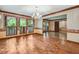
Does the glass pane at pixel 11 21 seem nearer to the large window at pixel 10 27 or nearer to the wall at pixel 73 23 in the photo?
the large window at pixel 10 27

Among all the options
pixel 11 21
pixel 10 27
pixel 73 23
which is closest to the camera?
pixel 10 27

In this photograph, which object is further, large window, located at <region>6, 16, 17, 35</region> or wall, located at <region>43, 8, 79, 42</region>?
wall, located at <region>43, 8, 79, 42</region>

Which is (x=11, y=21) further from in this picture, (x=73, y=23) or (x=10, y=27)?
(x=73, y=23)

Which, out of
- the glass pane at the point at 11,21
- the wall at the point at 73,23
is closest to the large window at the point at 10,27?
the glass pane at the point at 11,21

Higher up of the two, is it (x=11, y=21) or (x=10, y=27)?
(x=11, y=21)

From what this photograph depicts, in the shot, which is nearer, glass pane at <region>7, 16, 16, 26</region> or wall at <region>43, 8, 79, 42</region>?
glass pane at <region>7, 16, 16, 26</region>

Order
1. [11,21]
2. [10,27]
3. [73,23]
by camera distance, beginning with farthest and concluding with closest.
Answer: [73,23], [11,21], [10,27]

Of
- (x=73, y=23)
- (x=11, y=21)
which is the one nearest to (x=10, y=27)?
(x=11, y=21)

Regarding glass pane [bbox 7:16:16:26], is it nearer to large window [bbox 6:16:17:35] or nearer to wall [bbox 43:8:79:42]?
large window [bbox 6:16:17:35]

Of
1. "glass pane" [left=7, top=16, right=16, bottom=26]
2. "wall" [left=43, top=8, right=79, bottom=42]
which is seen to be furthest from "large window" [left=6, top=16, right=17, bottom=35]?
"wall" [left=43, top=8, right=79, bottom=42]

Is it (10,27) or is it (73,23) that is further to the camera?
(73,23)
